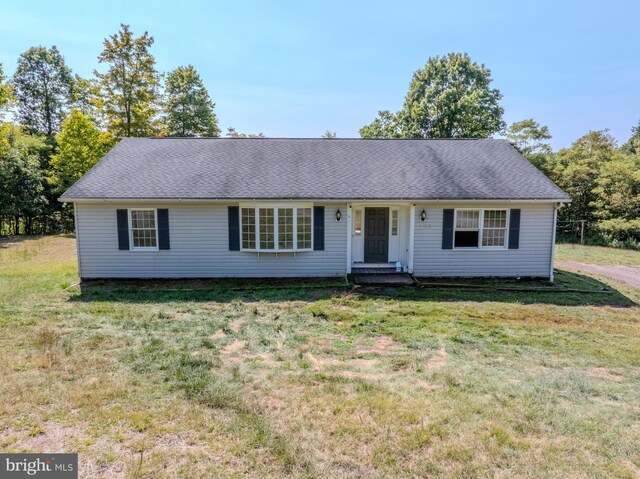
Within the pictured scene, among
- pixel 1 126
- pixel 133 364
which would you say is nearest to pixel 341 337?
pixel 133 364

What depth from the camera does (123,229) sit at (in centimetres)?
1026

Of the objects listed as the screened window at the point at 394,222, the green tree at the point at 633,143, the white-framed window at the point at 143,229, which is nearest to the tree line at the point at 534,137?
the screened window at the point at 394,222

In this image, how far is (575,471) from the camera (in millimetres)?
2953

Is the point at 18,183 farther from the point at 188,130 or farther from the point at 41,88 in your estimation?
the point at 41,88

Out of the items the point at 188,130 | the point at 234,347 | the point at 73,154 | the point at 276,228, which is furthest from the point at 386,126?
the point at 234,347

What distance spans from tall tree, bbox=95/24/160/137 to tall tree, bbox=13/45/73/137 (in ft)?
53.9

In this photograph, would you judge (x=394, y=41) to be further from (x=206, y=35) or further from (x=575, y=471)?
(x=575, y=471)

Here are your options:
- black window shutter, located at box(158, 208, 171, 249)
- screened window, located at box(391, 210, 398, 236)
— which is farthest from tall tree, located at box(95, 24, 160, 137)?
screened window, located at box(391, 210, 398, 236)

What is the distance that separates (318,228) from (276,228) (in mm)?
1217

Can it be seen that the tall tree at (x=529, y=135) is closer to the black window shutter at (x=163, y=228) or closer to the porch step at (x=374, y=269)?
the porch step at (x=374, y=269)

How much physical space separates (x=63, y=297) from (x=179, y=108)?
2400 cm

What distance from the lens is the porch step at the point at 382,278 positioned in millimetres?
10055

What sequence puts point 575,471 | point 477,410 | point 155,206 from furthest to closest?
point 155,206
point 477,410
point 575,471

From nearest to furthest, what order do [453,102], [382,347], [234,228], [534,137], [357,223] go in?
[382,347]
[234,228]
[357,223]
[453,102]
[534,137]
